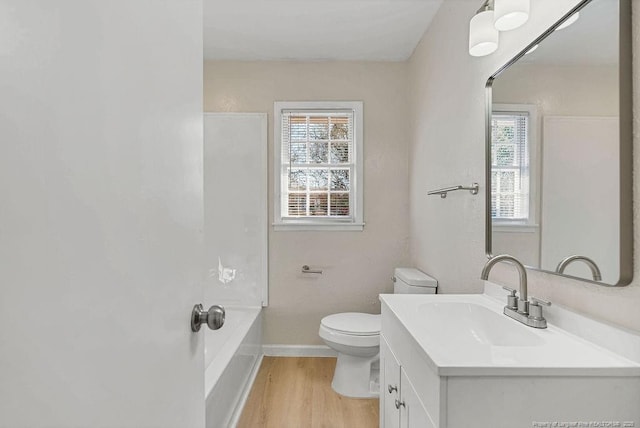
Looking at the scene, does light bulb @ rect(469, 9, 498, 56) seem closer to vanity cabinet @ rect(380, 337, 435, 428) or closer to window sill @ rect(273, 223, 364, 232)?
vanity cabinet @ rect(380, 337, 435, 428)

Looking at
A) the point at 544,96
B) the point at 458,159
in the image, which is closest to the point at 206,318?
the point at 544,96

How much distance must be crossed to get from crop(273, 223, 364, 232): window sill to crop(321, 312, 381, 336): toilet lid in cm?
71

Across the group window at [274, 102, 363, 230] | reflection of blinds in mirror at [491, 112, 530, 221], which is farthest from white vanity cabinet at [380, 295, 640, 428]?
window at [274, 102, 363, 230]

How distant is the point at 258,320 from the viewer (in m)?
3.01

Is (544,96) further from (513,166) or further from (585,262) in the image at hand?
(585,262)

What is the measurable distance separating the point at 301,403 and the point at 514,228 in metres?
1.68

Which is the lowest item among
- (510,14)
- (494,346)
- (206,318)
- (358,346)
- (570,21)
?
(358,346)

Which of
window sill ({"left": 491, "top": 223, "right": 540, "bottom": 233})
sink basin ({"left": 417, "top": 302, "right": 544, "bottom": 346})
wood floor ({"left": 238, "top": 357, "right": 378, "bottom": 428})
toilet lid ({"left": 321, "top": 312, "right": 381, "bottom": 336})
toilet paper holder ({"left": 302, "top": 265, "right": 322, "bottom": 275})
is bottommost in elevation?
wood floor ({"left": 238, "top": 357, "right": 378, "bottom": 428})

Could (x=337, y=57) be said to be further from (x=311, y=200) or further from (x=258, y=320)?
(x=258, y=320)

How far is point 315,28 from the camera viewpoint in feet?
8.61

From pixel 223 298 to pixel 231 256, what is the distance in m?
0.36

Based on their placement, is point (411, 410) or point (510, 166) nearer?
point (411, 410)

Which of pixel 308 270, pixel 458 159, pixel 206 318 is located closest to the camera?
pixel 206 318

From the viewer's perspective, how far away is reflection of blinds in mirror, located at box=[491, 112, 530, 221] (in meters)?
1.42
